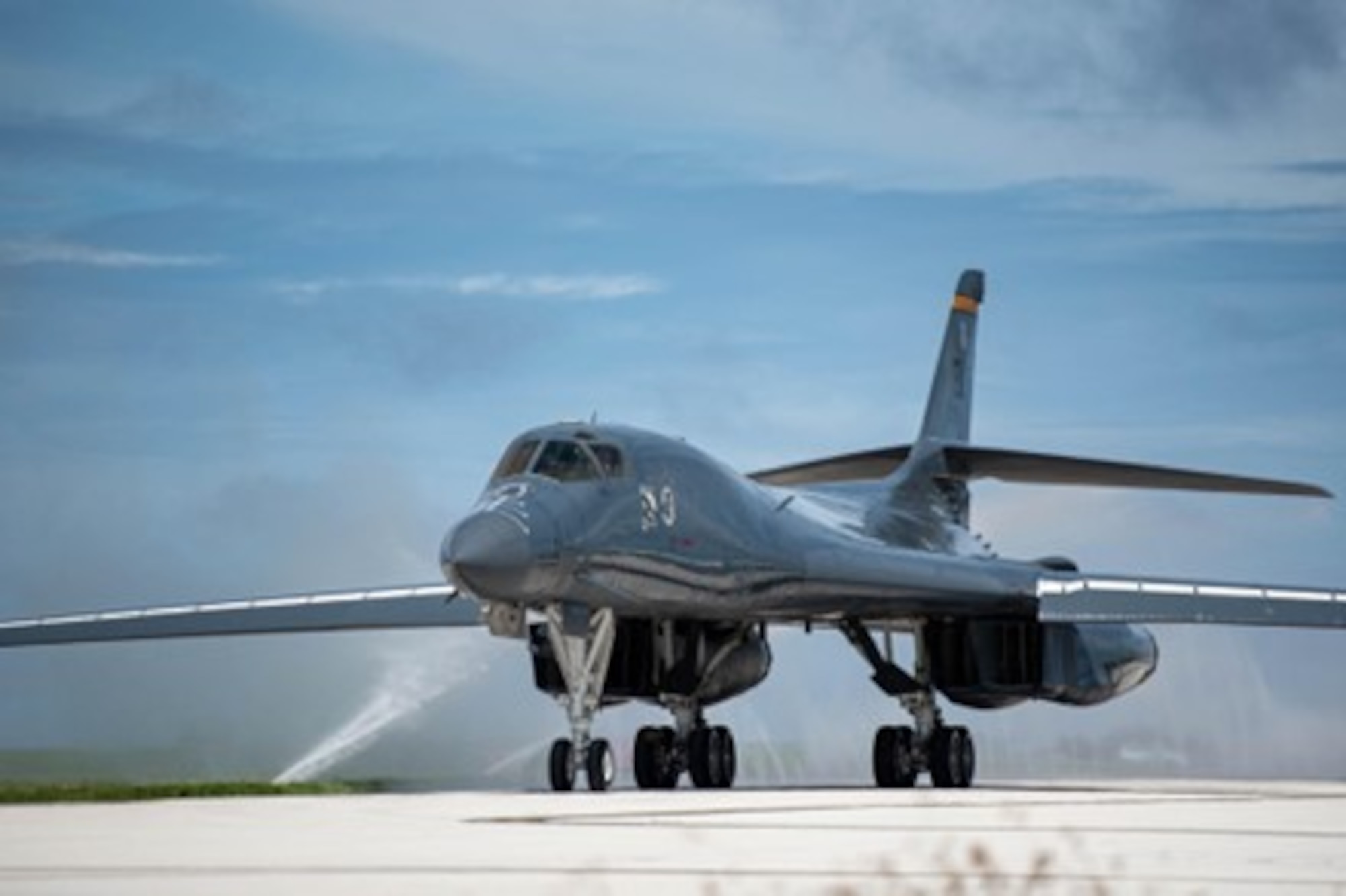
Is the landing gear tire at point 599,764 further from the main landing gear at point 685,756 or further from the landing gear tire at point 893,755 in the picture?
the landing gear tire at point 893,755

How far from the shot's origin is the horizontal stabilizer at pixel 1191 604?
27.3 meters

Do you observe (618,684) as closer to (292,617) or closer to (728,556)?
(728,556)

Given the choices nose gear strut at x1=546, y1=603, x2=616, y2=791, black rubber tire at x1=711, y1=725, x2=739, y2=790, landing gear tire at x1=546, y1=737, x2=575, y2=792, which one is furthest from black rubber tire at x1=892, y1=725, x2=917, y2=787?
landing gear tire at x1=546, y1=737, x2=575, y2=792

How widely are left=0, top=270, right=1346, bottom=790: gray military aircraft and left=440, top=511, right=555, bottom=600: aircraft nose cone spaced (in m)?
0.02

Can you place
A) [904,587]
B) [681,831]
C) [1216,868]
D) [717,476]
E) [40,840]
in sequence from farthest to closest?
[904,587], [717,476], [681,831], [40,840], [1216,868]

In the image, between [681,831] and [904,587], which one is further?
[904,587]

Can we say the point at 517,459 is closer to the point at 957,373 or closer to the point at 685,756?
the point at 685,756

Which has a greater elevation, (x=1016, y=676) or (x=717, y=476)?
(x=717, y=476)

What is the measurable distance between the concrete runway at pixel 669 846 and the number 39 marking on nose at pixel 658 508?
234 inches

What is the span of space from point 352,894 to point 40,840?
3849mm

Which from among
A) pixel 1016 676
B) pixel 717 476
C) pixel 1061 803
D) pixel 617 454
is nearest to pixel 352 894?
pixel 1061 803

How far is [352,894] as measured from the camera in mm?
8719

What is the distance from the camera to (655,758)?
26109mm

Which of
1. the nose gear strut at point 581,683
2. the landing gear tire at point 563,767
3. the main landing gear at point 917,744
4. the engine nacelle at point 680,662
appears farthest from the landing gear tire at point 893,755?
the landing gear tire at point 563,767
